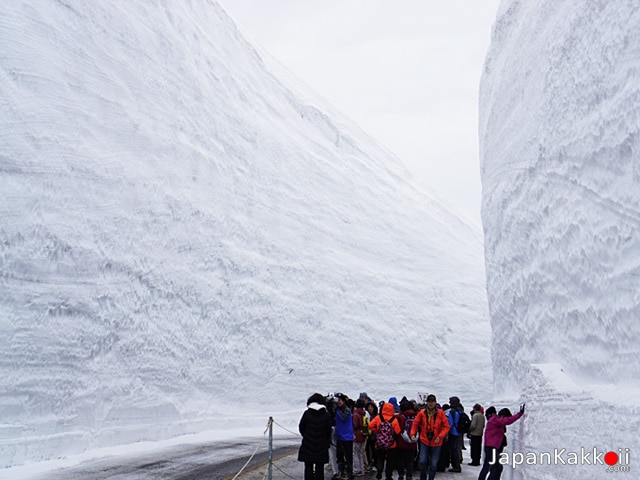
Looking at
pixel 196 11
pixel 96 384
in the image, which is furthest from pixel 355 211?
pixel 96 384

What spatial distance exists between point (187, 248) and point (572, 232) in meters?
13.0

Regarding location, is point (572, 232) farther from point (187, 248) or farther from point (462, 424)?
point (187, 248)

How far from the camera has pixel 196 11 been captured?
29.5 meters

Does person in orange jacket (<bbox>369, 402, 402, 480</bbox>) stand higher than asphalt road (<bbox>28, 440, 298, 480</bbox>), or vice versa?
person in orange jacket (<bbox>369, 402, 402, 480</bbox>)

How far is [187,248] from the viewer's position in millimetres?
20922

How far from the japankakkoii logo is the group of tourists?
14.9 inches

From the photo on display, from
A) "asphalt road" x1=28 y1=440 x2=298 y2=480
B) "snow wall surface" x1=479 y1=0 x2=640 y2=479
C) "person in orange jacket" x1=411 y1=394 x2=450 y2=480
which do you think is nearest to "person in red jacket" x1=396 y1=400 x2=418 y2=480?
"person in orange jacket" x1=411 y1=394 x2=450 y2=480

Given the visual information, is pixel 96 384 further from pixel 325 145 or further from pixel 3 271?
pixel 325 145

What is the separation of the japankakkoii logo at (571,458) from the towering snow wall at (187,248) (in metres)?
8.22

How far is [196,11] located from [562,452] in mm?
25477

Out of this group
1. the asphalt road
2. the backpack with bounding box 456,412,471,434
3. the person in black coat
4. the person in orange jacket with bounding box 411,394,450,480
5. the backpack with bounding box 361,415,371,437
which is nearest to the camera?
the person in black coat

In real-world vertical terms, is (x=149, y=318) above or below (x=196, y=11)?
below

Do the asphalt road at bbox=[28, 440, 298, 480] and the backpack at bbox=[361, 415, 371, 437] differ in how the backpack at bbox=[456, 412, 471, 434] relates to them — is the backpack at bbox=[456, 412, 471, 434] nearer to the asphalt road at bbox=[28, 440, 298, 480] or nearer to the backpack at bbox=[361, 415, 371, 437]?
the backpack at bbox=[361, 415, 371, 437]

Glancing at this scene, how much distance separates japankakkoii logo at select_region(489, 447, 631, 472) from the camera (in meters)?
6.93
